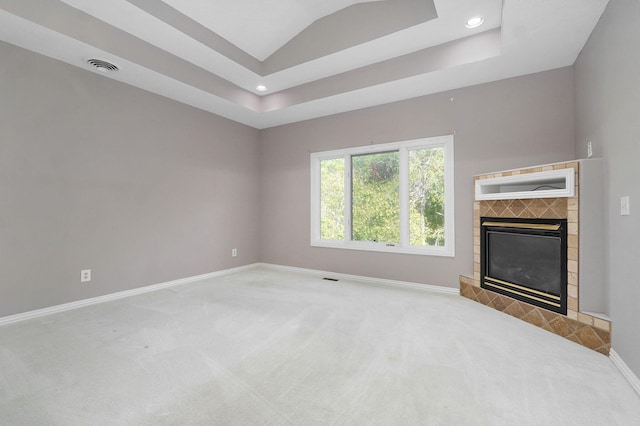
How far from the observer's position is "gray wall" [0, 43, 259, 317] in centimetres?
275

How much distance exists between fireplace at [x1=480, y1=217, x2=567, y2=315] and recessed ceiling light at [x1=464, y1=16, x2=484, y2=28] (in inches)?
78.8

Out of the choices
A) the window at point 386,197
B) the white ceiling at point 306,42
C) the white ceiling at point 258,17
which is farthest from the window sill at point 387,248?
Answer: the white ceiling at point 258,17

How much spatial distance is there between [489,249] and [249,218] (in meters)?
3.87

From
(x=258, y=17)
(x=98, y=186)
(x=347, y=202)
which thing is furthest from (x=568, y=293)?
(x=98, y=186)

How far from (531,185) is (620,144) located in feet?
3.66

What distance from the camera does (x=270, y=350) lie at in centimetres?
216

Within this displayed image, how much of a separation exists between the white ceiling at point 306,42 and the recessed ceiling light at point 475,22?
0.06 metres

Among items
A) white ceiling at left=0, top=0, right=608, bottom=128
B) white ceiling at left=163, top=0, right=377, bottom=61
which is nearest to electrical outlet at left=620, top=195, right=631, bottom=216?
white ceiling at left=0, top=0, right=608, bottom=128

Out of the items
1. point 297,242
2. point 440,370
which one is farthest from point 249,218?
point 440,370

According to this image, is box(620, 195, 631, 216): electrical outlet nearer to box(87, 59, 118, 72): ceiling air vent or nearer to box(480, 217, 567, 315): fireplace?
box(480, 217, 567, 315): fireplace

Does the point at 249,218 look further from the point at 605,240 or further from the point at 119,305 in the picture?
the point at 605,240

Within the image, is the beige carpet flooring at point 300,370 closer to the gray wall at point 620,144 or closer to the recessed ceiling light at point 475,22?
the gray wall at point 620,144

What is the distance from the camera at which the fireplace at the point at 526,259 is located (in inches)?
101

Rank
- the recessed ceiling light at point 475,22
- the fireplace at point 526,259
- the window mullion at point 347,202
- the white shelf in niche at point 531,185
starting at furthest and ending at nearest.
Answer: the window mullion at point 347,202, the recessed ceiling light at point 475,22, the fireplace at point 526,259, the white shelf in niche at point 531,185
